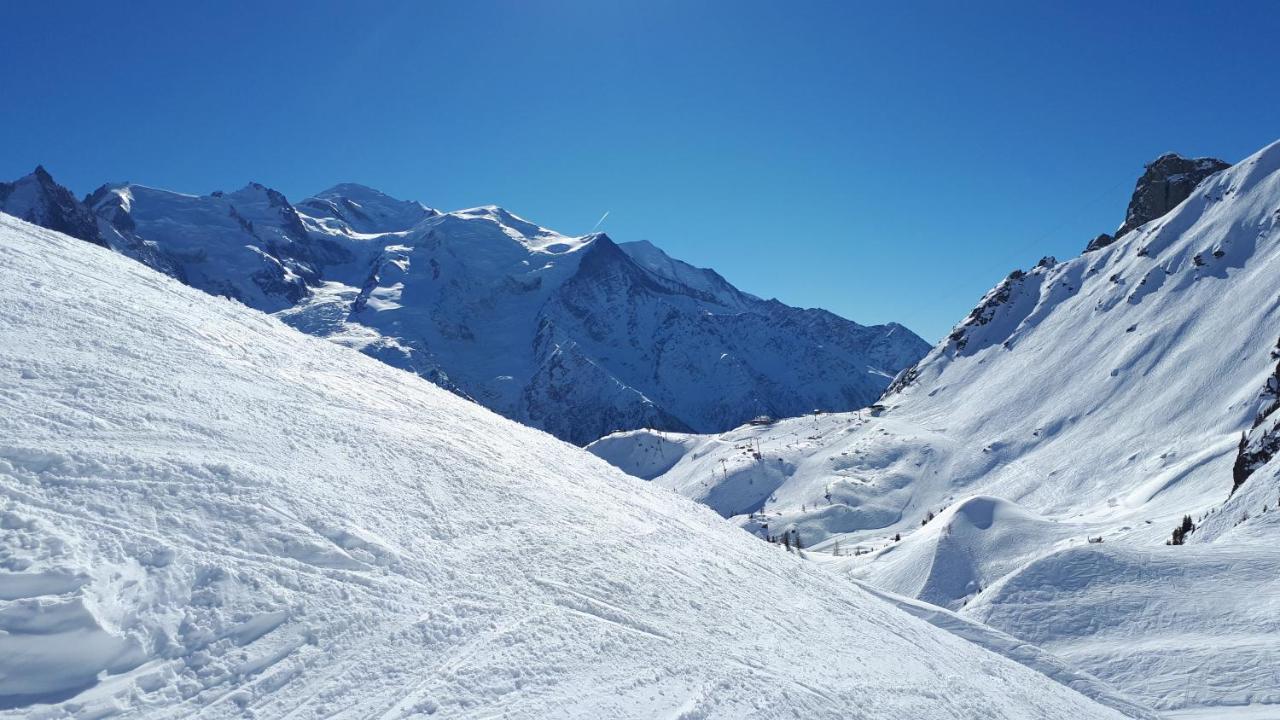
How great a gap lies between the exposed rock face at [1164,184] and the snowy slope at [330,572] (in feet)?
591

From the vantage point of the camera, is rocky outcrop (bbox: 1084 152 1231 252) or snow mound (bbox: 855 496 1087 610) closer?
snow mound (bbox: 855 496 1087 610)

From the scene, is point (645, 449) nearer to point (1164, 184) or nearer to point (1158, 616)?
point (1164, 184)

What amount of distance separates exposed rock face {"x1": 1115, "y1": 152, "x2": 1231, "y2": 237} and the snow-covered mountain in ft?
1.72

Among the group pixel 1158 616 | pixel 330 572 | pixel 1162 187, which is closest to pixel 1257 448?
pixel 1158 616

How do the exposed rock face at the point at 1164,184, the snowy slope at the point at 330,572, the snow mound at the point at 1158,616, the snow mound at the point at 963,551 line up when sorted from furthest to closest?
the exposed rock face at the point at 1164,184 → the snow mound at the point at 963,551 → the snow mound at the point at 1158,616 → the snowy slope at the point at 330,572

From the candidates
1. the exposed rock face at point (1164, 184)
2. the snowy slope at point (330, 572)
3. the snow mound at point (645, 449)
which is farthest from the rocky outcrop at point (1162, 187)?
the snowy slope at point (330, 572)

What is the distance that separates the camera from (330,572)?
349 inches

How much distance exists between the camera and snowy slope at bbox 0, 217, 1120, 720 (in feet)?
→ 23.1

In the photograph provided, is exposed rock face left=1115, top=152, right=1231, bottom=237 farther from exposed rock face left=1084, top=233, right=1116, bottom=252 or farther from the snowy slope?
the snowy slope

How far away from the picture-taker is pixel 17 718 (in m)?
5.95

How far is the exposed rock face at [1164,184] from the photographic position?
514 feet

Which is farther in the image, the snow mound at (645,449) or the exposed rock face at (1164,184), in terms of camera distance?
the snow mound at (645,449)

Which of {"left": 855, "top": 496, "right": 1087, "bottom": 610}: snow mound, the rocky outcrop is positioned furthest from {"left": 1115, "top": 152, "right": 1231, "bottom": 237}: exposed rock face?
{"left": 855, "top": 496, "right": 1087, "bottom": 610}: snow mound

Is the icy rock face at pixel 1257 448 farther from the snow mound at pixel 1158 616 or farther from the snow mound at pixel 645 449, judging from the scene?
the snow mound at pixel 645 449
